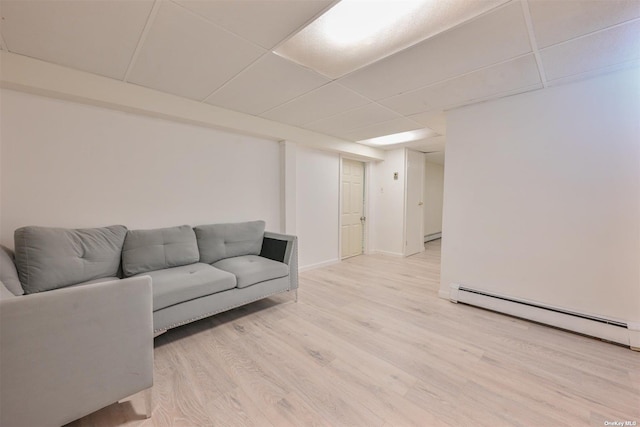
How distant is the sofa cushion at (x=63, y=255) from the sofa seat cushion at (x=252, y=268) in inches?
36.1

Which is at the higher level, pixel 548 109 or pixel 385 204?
pixel 548 109

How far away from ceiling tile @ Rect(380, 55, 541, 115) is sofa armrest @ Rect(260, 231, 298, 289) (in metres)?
1.87

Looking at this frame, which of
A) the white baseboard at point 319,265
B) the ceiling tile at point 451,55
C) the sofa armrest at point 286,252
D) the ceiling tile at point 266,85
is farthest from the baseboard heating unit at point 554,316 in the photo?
the ceiling tile at point 266,85

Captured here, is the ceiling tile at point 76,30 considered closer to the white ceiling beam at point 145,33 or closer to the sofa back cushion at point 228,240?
the white ceiling beam at point 145,33

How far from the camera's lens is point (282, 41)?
1.66 m

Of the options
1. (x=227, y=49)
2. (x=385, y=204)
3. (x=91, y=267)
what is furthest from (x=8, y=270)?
(x=385, y=204)

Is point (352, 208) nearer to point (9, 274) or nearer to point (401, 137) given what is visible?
point (401, 137)

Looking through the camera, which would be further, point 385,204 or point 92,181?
point 385,204

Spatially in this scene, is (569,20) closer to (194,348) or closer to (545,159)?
(545,159)

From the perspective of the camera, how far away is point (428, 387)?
1594 mm

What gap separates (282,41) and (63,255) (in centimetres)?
227

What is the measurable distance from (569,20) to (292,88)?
1.96 m

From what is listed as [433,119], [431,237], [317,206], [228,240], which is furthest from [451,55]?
[431,237]

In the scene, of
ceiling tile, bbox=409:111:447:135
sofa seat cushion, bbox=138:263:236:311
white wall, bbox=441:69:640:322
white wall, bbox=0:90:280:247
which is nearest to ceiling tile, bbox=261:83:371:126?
white wall, bbox=0:90:280:247
